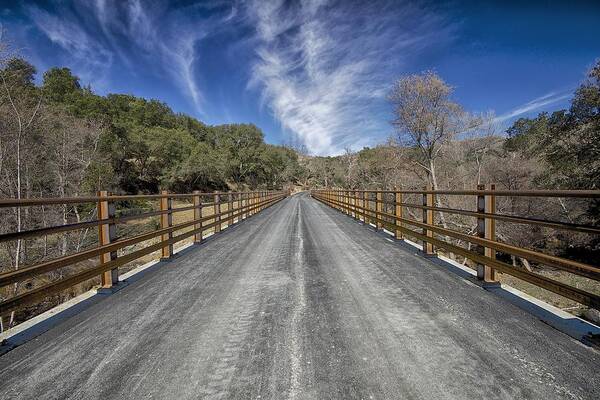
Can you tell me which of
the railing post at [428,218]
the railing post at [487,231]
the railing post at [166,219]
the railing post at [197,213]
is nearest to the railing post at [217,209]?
the railing post at [197,213]

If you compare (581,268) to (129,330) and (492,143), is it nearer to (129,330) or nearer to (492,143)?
(129,330)

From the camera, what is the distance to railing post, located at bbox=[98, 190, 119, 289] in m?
3.82

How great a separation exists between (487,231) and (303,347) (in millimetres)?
2822

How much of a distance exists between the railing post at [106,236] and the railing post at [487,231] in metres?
4.57

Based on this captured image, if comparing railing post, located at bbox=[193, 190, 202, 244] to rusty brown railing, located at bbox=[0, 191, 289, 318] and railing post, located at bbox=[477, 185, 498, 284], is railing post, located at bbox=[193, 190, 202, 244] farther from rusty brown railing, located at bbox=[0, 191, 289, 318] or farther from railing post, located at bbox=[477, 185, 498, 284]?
railing post, located at bbox=[477, 185, 498, 284]

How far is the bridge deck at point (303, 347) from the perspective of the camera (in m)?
1.91

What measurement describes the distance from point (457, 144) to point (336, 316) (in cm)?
2185

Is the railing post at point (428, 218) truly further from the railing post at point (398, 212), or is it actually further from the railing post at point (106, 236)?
the railing post at point (106, 236)

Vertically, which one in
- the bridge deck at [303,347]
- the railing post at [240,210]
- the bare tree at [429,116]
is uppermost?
the bare tree at [429,116]

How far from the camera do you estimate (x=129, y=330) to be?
2705 mm

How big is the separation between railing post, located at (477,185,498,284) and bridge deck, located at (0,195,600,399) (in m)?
0.26

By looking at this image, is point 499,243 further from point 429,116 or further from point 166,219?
point 429,116

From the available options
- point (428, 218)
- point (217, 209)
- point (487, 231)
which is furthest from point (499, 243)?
point (217, 209)

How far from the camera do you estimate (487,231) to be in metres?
3.85
